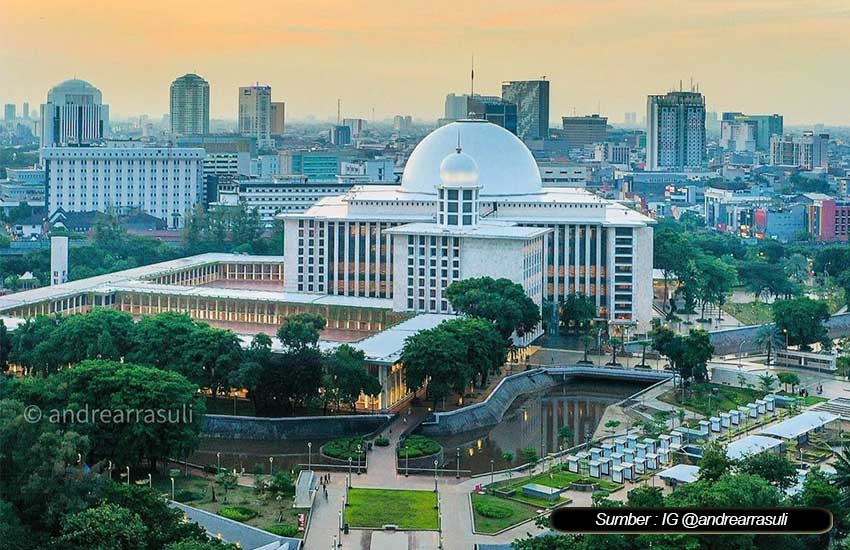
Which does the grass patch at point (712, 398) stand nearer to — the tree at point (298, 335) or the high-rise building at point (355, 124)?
the tree at point (298, 335)

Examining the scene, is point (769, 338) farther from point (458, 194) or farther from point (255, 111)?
point (255, 111)

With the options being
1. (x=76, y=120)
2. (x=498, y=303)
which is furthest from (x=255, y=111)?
(x=498, y=303)

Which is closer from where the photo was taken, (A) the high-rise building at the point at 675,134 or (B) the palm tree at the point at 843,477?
(B) the palm tree at the point at 843,477

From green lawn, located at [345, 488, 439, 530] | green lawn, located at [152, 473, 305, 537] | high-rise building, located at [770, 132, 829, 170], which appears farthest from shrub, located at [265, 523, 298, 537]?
high-rise building, located at [770, 132, 829, 170]

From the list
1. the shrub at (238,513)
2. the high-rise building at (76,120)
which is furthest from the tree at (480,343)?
the high-rise building at (76,120)

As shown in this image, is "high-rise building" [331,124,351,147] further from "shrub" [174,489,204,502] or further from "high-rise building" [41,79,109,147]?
"shrub" [174,489,204,502]

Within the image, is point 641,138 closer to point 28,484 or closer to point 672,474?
point 672,474
